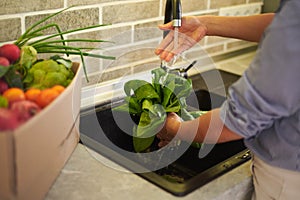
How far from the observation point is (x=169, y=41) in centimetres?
126

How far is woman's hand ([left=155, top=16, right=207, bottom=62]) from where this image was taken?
1262 millimetres

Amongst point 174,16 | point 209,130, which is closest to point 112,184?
point 209,130

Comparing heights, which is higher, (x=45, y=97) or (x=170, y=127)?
(x=45, y=97)

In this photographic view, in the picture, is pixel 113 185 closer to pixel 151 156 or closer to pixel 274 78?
pixel 151 156

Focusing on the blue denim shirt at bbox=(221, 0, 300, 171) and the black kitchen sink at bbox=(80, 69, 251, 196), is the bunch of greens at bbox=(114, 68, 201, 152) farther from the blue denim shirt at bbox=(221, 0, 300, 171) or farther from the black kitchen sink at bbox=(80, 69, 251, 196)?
the blue denim shirt at bbox=(221, 0, 300, 171)

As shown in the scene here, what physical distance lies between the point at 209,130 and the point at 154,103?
0.21 metres

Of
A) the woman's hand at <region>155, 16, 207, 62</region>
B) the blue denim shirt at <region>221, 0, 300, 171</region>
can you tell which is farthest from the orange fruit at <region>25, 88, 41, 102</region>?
the woman's hand at <region>155, 16, 207, 62</region>

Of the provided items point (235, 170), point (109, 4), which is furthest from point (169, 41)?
point (235, 170)

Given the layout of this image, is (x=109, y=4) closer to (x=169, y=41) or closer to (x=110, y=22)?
(x=110, y=22)

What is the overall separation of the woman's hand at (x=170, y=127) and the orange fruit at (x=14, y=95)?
0.44 meters

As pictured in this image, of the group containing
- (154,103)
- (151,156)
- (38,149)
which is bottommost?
(151,156)

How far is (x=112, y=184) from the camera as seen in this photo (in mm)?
1004

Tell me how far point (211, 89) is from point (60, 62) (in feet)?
2.29

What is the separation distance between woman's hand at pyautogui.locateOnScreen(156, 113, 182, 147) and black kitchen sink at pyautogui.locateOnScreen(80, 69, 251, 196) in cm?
5
